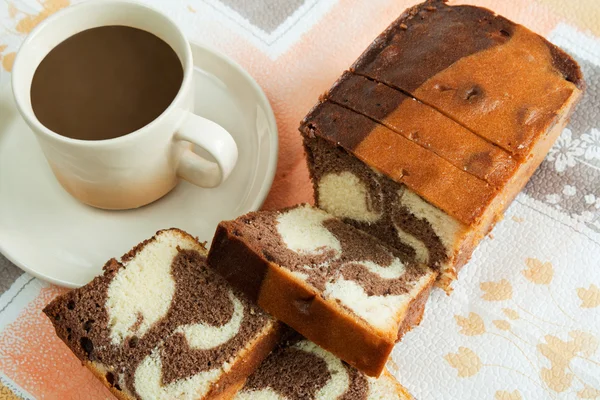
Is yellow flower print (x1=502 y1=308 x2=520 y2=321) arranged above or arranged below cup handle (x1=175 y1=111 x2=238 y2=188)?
below

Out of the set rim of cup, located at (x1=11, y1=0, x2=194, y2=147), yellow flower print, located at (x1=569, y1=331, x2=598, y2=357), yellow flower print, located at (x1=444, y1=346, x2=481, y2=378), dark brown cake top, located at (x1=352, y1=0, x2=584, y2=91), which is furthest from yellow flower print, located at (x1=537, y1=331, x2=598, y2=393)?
rim of cup, located at (x1=11, y1=0, x2=194, y2=147)

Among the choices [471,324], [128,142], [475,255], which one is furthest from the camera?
[475,255]

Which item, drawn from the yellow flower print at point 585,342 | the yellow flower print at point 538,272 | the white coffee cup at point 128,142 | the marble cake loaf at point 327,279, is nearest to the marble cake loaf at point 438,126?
the marble cake loaf at point 327,279

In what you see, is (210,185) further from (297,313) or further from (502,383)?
(502,383)

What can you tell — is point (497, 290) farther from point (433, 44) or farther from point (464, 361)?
point (433, 44)

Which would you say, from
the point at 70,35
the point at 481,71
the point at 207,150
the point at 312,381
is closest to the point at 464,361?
the point at 312,381

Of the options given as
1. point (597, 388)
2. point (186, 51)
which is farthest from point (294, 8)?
point (597, 388)

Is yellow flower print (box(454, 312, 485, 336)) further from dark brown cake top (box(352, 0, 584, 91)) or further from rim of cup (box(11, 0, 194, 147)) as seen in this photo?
rim of cup (box(11, 0, 194, 147))
